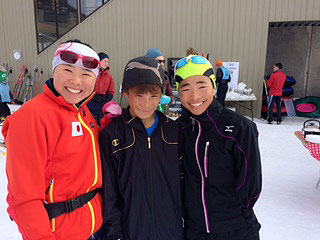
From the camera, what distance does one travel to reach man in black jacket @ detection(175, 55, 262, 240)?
130 cm

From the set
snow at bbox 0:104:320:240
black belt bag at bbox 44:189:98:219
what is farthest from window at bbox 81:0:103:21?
black belt bag at bbox 44:189:98:219

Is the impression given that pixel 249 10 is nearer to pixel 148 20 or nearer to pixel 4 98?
pixel 148 20

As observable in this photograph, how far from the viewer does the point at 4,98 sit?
681cm

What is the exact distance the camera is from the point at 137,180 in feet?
4.21

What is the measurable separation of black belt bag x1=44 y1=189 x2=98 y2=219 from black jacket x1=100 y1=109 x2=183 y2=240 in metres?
0.13

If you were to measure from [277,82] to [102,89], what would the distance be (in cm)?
513

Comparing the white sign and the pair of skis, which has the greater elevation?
the white sign

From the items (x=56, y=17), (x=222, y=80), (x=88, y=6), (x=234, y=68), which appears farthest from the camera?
(x=56, y=17)

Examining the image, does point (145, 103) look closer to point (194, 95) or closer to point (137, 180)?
point (194, 95)

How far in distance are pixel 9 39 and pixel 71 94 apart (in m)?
10.8

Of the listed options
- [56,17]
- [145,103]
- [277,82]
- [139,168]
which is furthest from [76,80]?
[56,17]

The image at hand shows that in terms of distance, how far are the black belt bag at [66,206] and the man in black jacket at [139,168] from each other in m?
0.12

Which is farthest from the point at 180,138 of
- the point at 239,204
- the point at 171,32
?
the point at 171,32

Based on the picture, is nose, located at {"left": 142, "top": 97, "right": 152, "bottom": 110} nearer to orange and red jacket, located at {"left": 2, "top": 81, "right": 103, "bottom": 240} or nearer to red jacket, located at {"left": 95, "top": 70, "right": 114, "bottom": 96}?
orange and red jacket, located at {"left": 2, "top": 81, "right": 103, "bottom": 240}
